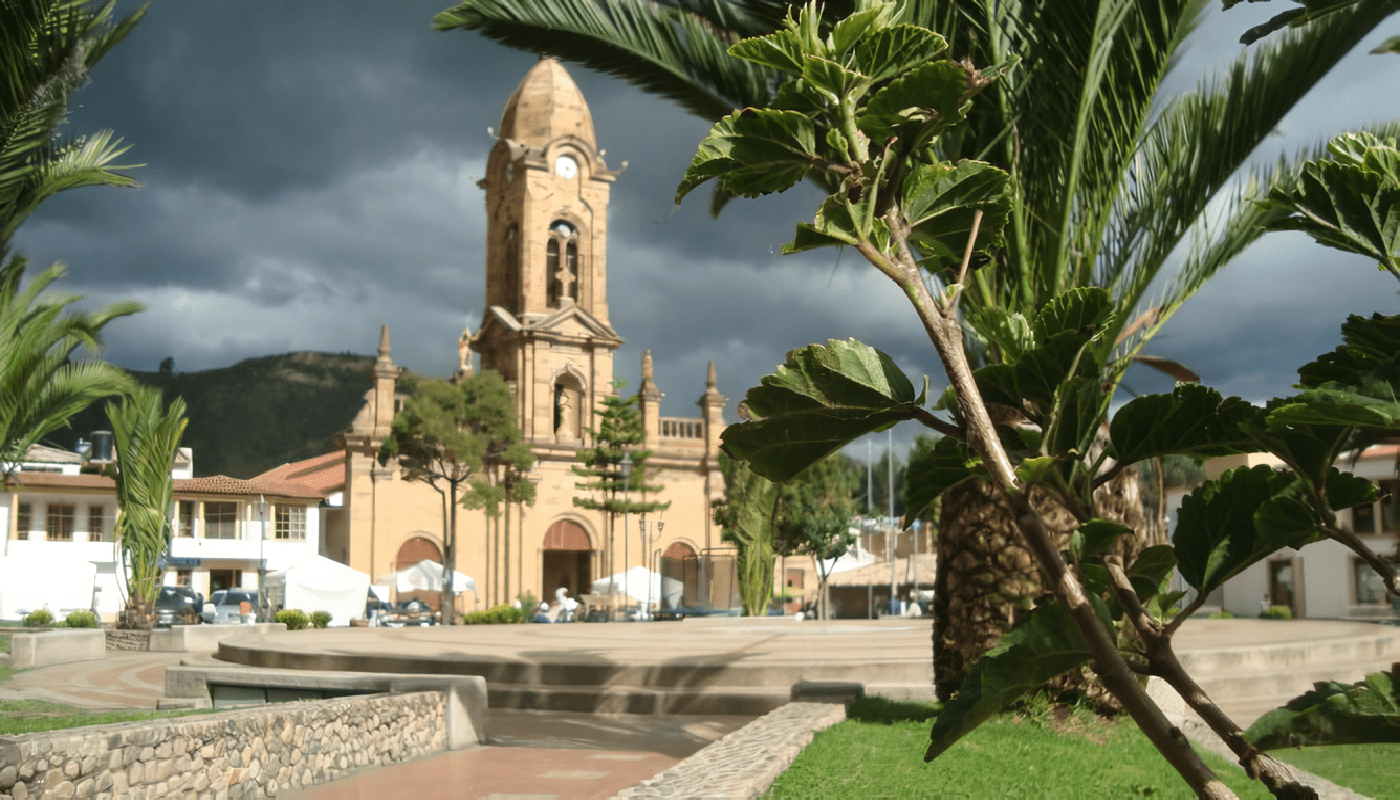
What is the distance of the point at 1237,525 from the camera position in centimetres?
108

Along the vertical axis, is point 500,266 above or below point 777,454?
above

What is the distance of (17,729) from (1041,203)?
7.36 meters

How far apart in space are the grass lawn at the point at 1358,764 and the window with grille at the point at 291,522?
1645 inches

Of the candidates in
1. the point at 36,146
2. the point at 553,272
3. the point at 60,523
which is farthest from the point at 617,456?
the point at 36,146

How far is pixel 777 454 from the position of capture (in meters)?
1.28

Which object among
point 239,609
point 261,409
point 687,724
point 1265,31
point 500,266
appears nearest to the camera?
point 1265,31

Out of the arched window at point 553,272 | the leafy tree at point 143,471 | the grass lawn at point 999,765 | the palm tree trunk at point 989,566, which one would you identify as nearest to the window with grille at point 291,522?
the arched window at point 553,272

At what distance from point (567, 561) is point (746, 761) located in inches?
1587

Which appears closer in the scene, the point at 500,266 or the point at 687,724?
the point at 687,724

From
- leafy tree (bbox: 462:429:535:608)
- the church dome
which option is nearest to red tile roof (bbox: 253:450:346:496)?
leafy tree (bbox: 462:429:535:608)

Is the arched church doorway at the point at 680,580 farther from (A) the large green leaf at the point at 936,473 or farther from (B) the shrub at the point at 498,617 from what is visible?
(A) the large green leaf at the point at 936,473

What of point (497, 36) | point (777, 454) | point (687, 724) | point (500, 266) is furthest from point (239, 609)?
point (777, 454)

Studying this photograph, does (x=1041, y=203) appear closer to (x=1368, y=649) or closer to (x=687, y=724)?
(x=687, y=724)

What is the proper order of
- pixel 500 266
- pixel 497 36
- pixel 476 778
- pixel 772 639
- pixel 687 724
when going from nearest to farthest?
pixel 476 778
pixel 497 36
pixel 687 724
pixel 772 639
pixel 500 266
